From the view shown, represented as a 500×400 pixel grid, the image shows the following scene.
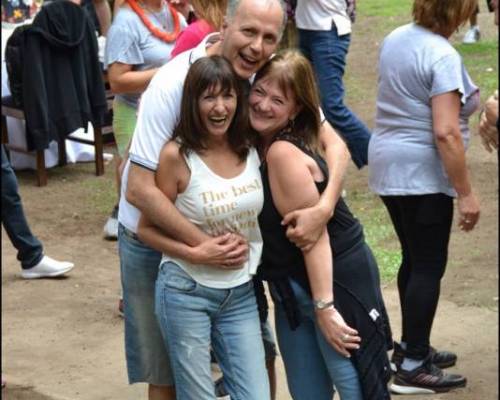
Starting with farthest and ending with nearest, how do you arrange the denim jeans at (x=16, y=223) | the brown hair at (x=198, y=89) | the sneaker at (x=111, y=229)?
the sneaker at (x=111, y=229), the denim jeans at (x=16, y=223), the brown hair at (x=198, y=89)

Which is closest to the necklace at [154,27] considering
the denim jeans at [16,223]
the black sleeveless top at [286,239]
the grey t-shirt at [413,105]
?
the grey t-shirt at [413,105]

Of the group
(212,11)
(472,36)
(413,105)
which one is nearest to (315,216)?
(212,11)

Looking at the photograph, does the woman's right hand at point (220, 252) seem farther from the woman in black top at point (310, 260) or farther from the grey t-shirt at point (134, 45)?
the grey t-shirt at point (134, 45)

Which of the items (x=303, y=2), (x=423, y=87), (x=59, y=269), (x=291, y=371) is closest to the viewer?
(x=291, y=371)

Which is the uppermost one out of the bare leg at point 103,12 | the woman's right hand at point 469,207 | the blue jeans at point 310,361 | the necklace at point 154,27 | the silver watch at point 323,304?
the necklace at point 154,27

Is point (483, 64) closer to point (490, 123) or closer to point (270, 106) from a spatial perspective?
point (490, 123)

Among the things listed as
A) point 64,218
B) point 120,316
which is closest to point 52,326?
point 120,316

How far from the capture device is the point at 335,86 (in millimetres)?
7797

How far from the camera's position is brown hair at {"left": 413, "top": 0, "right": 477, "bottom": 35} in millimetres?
4570

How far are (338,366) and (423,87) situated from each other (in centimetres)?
134

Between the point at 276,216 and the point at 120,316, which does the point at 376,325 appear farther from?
the point at 120,316

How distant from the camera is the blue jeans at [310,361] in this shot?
12.4 ft

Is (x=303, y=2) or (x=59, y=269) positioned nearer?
(x=59, y=269)

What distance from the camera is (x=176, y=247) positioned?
Answer: 11.9ft
